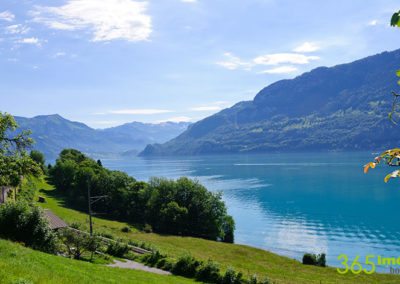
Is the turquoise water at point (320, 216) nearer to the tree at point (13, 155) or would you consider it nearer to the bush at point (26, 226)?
the bush at point (26, 226)

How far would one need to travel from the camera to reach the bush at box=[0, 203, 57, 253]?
117 ft

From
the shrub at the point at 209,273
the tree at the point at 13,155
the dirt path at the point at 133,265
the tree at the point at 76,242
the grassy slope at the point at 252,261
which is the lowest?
the grassy slope at the point at 252,261

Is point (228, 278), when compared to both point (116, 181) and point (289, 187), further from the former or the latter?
point (289, 187)

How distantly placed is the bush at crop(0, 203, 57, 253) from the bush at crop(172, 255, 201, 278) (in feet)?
48.0

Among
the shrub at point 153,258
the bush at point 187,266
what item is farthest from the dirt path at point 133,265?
the bush at point 187,266

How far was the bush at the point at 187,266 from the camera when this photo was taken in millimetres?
44031

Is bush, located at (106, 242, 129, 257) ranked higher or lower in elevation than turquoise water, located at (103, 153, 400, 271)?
higher

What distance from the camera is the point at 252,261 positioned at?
65.3 m

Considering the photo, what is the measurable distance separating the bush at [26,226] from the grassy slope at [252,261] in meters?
21.6

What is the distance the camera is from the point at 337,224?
363 ft

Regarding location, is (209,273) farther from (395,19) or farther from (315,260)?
(395,19)

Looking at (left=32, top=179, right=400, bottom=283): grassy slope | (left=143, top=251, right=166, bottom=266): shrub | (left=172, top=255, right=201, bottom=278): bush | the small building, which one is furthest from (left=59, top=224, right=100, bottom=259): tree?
the small building

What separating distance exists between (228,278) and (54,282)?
2758cm

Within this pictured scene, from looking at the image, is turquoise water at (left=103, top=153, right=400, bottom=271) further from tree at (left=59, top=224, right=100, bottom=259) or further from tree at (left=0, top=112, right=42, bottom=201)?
tree at (left=0, top=112, right=42, bottom=201)
